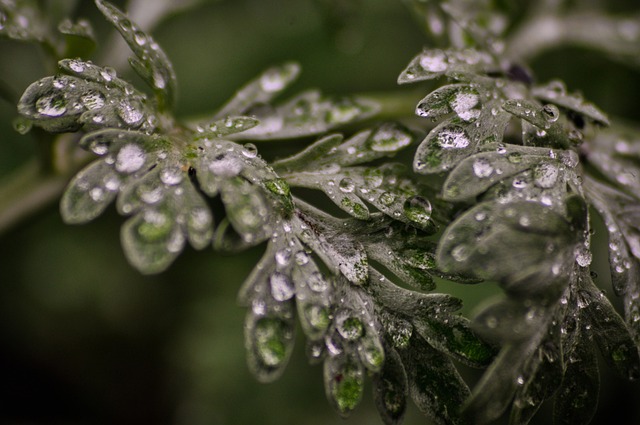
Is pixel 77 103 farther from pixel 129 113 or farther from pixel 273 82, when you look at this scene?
pixel 273 82

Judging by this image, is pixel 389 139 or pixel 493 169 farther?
pixel 389 139

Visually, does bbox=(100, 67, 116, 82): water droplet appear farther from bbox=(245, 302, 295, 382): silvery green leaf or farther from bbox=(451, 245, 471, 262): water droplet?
bbox=(451, 245, 471, 262): water droplet

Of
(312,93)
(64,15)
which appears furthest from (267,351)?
(64,15)

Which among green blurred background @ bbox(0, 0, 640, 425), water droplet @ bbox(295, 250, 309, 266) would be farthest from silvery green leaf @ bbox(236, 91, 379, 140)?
green blurred background @ bbox(0, 0, 640, 425)

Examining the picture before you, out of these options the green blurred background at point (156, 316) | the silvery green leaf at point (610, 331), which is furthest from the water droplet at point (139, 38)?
the green blurred background at point (156, 316)

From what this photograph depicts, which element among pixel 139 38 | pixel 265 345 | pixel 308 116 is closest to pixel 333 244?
pixel 265 345

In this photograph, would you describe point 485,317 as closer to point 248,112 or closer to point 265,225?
point 265,225

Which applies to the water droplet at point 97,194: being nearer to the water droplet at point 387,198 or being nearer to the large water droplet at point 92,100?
the large water droplet at point 92,100
